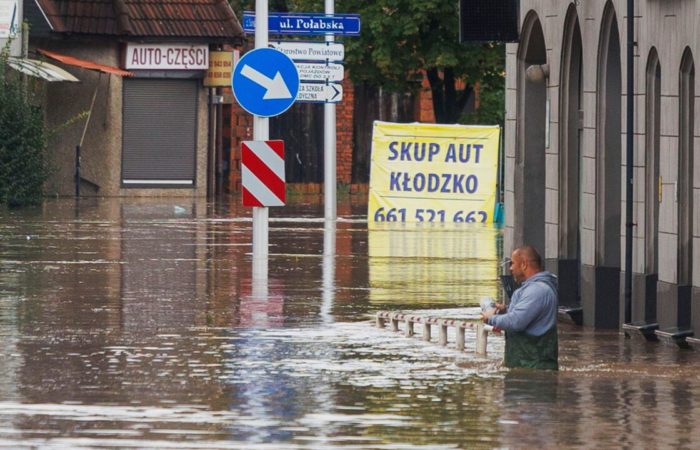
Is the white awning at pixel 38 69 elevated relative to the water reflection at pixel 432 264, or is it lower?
elevated

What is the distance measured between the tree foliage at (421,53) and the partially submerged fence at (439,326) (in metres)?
31.9

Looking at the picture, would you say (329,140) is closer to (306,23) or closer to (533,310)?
(306,23)

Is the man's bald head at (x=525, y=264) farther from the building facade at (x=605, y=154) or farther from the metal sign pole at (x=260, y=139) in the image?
the metal sign pole at (x=260, y=139)

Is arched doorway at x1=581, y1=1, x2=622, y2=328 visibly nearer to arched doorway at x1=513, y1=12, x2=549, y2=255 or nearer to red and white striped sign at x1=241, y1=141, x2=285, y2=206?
arched doorway at x1=513, y1=12, x2=549, y2=255

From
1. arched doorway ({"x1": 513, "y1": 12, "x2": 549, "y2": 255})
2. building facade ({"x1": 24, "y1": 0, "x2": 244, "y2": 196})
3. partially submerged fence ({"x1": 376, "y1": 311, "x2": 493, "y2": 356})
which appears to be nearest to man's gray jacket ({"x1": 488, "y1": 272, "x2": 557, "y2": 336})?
partially submerged fence ({"x1": 376, "y1": 311, "x2": 493, "y2": 356})

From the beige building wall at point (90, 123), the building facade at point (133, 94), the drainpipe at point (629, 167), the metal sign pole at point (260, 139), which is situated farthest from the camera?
the beige building wall at point (90, 123)

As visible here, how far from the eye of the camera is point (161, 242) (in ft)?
94.2

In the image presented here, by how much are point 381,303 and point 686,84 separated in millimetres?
4327

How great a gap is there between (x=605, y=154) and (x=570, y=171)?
4.41ft

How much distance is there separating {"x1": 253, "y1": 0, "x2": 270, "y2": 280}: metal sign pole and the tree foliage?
27046 mm

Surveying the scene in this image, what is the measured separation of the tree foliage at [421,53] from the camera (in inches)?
1922

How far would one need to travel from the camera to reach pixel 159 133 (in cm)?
4919

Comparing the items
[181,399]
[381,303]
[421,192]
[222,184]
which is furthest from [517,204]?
[222,184]

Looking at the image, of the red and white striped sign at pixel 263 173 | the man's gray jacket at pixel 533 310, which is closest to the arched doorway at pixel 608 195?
the red and white striped sign at pixel 263 173
